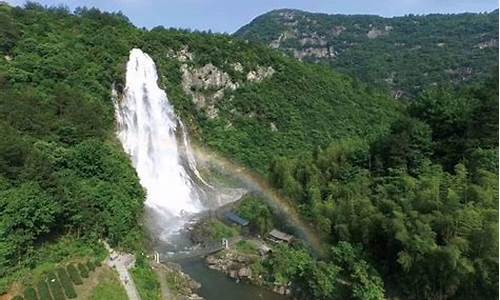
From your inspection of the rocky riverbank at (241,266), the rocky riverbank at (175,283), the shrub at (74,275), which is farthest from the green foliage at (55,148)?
the rocky riverbank at (241,266)

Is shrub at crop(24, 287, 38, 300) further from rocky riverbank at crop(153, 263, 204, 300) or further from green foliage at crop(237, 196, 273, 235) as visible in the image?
green foliage at crop(237, 196, 273, 235)

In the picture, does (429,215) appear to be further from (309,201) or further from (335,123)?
(335,123)

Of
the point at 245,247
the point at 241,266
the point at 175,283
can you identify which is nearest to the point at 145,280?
the point at 175,283

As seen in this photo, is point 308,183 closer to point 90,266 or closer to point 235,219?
point 235,219

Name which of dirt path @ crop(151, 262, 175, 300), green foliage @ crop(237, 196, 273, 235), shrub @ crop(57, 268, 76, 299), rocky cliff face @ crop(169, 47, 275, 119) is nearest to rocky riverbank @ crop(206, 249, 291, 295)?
green foliage @ crop(237, 196, 273, 235)

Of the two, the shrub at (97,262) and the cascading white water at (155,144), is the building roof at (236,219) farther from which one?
the shrub at (97,262)

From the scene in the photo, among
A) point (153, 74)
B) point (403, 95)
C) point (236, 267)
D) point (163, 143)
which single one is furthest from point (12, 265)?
point (403, 95)
